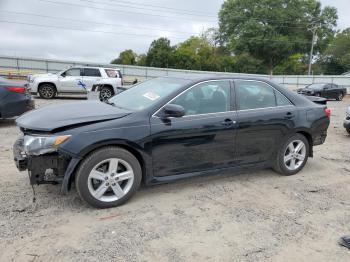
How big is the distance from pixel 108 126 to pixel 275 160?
2.62 meters

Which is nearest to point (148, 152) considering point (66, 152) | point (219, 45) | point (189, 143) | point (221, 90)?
point (189, 143)

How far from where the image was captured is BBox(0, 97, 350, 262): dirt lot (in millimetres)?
3000

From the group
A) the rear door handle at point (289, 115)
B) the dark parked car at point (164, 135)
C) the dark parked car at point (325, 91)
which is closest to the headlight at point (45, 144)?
the dark parked car at point (164, 135)

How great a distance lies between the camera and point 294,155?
515cm

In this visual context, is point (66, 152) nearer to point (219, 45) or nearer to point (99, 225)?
point (99, 225)

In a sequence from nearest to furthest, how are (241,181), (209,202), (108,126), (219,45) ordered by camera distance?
(108,126) < (209,202) < (241,181) < (219,45)

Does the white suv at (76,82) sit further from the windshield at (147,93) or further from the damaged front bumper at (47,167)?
the damaged front bumper at (47,167)

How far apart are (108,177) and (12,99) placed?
5512mm

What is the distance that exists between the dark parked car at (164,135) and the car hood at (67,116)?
0.01m

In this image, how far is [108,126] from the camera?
366cm

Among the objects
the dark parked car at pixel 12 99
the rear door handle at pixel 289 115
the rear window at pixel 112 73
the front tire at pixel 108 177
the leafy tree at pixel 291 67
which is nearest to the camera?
the front tire at pixel 108 177

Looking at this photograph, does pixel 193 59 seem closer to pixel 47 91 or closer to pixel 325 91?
pixel 325 91

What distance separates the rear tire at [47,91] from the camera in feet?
50.4

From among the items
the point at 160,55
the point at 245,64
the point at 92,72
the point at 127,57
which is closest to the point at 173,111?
the point at 92,72
